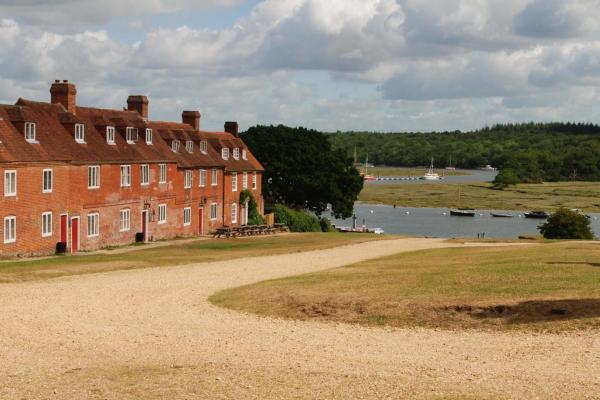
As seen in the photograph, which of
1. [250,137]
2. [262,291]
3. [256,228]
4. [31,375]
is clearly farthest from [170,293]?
[250,137]

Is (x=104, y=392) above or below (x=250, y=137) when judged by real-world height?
below

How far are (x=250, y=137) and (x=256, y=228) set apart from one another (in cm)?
2494

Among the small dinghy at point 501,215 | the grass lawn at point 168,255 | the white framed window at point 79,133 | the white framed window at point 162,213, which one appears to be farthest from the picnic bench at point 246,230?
the small dinghy at point 501,215

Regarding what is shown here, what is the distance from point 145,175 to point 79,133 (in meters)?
8.50

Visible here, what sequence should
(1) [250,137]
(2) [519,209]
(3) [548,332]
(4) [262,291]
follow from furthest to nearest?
(2) [519,209] → (1) [250,137] → (4) [262,291] → (3) [548,332]

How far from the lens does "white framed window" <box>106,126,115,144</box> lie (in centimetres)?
6241

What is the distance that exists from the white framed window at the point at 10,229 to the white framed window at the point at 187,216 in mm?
24168

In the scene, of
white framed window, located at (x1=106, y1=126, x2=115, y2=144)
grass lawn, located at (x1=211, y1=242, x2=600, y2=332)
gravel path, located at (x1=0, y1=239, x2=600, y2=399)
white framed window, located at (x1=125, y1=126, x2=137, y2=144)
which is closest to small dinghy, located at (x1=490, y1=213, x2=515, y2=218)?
white framed window, located at (x1=125, y1=126, x2=137, y2=144)

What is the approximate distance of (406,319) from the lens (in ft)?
87.8

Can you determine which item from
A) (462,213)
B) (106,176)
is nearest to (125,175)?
(106,176)

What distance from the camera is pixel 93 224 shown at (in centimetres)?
5878

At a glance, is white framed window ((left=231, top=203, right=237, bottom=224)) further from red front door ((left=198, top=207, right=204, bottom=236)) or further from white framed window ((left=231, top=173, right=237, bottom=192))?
red front door ((left=198, top=207, right=204, bottom=236))

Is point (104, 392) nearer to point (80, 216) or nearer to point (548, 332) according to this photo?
point (548, 332)

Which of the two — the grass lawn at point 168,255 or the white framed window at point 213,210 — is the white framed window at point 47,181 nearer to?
the grass lawn at point 168,255
